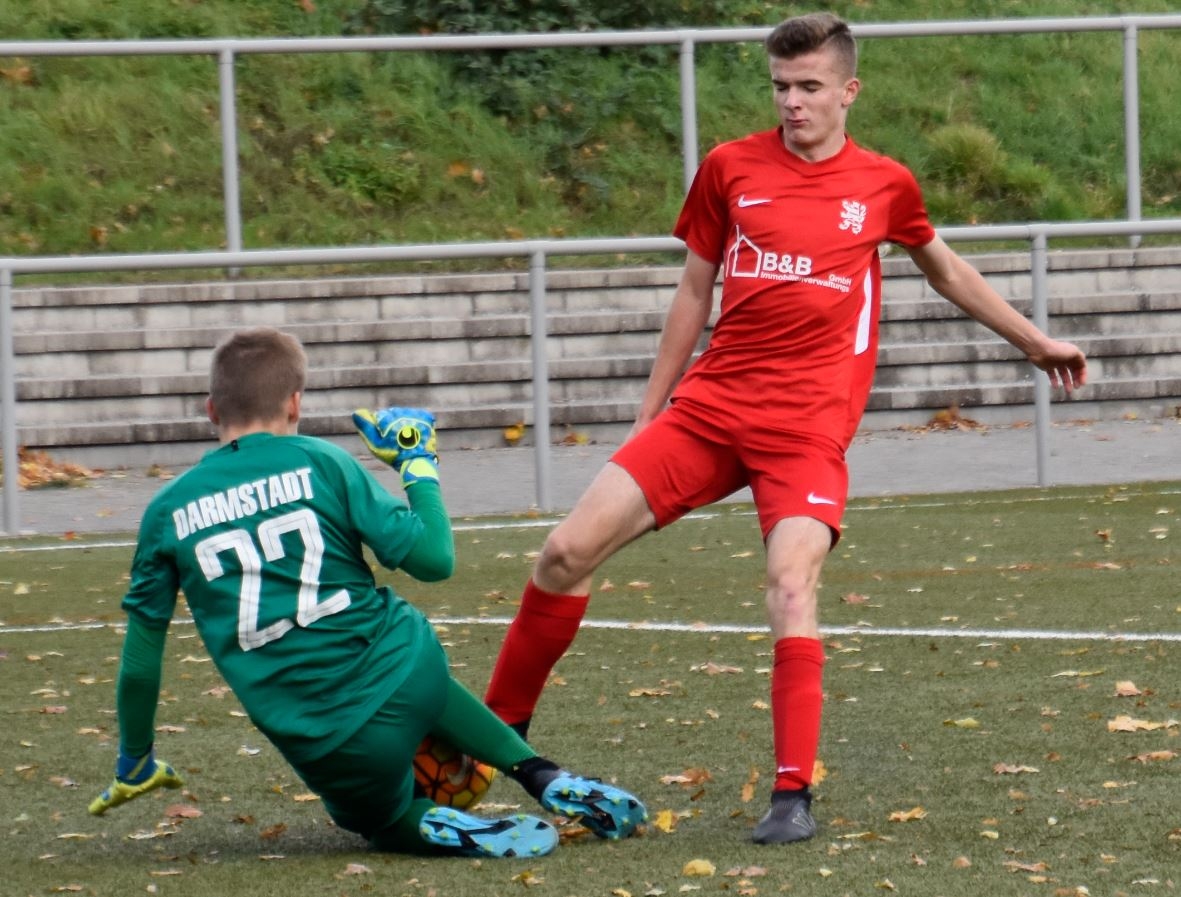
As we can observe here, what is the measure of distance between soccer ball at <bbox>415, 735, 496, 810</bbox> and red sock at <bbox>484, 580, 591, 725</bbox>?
37cm

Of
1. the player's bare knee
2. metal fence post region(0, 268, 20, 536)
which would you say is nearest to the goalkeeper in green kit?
the player's bare knee

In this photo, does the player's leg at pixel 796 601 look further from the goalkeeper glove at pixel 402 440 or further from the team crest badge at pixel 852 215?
the goalkeeper glove at pixel 402 440

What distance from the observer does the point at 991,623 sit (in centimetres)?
737

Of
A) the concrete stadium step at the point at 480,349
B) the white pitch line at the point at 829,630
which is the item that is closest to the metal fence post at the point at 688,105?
the concrete stadium step at the point at 480,349

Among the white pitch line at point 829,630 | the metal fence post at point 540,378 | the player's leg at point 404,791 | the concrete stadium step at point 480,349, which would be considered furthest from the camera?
the concrete stadium step at point 480,349

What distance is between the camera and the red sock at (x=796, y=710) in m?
4.59

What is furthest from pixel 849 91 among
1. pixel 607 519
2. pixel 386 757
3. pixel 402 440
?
pixel 386 757

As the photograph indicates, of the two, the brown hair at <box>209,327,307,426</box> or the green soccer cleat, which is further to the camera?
the green soccer cleat

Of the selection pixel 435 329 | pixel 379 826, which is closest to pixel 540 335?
pixel 435 329

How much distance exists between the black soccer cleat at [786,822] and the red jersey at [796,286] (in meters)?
0.84

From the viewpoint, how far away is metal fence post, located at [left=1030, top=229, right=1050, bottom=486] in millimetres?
11430

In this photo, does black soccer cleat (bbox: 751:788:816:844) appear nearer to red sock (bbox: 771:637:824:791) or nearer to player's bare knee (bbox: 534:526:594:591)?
red sock (bbox: 771:637:824:791)

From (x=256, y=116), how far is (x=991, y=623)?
8.03 meters

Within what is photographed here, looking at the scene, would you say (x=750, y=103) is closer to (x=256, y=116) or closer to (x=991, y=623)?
(x=256, y=116)
